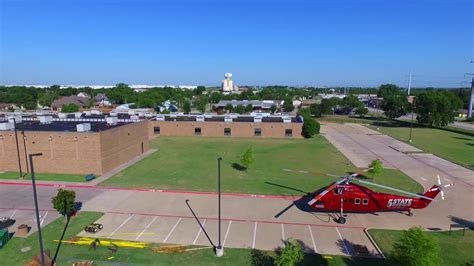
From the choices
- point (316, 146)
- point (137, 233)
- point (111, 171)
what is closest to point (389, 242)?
point (137, 233)

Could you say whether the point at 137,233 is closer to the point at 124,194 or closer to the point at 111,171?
the point at 124,194

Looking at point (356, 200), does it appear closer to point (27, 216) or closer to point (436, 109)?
point (27, 216)

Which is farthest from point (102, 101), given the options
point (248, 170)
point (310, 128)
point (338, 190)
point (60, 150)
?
point (338, 190)

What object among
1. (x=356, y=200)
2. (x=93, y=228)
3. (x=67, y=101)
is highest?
(x=67, y=101)

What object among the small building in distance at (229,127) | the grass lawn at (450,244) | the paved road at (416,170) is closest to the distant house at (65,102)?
the small building in distance at (229,127)

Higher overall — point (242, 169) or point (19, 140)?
point (19, 140)
